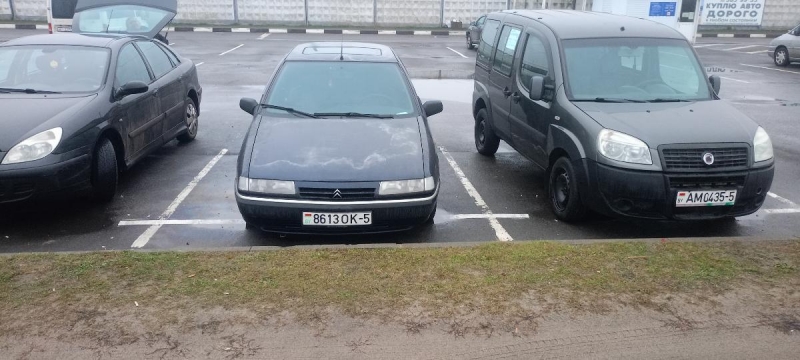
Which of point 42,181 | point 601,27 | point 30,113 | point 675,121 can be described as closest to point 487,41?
point 601,27

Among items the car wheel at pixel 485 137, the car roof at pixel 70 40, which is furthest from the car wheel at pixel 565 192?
the car roof at pixel 70 40

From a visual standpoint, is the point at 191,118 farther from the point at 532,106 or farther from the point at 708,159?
the point at 708,159

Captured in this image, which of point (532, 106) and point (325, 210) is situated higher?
point (532, 106)

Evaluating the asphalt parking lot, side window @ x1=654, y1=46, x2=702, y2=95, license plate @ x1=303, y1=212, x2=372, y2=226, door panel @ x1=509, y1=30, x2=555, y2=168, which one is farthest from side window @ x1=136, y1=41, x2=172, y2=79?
side window @ x1=654, y1=46, x2=702, y2=95

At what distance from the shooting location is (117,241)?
5.76m

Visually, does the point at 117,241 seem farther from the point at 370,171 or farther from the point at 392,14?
the point at 392,14

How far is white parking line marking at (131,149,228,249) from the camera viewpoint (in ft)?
18.9

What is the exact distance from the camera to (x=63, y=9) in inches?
713

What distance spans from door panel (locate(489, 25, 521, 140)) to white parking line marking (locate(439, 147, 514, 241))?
0.70m

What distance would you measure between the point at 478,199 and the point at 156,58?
14.9ft

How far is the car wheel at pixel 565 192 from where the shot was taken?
241 inches

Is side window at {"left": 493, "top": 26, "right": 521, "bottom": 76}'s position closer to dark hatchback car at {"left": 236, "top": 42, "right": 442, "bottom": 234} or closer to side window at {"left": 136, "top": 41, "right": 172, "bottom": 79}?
dark hatchback car at {"left": 236, "top": 42, "right": 442, "bottom": 234}

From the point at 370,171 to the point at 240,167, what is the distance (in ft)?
3.58

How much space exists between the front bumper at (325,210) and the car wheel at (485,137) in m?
3.36
